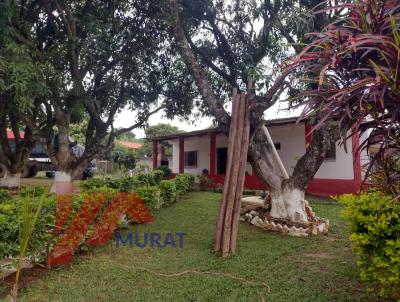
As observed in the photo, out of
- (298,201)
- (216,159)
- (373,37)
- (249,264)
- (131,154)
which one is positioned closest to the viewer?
(373,37)

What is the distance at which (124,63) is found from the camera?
9.84m

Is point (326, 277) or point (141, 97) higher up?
point (141, 97)

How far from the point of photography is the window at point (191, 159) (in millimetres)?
18516

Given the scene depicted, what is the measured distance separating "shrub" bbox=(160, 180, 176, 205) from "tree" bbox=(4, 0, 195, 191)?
214 cm

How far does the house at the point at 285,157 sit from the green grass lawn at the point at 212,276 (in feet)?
11.3

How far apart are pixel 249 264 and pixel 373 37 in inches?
140

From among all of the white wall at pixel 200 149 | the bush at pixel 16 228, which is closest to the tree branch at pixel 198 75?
the bush at pixel 16 228

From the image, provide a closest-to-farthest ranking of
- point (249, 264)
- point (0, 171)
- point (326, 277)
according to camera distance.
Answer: point (326, 277), point (249, 264), point (0, 171)

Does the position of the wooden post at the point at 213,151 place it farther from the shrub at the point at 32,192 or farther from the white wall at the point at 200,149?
the shrub at the point at 32,192

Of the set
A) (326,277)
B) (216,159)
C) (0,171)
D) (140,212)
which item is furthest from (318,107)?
(0,171)

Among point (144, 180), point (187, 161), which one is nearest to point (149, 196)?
point (144, 180)

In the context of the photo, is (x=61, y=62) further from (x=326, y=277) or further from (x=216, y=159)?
(x=216, y=159)

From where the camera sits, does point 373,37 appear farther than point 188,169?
No

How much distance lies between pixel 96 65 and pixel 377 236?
8.50 meters
